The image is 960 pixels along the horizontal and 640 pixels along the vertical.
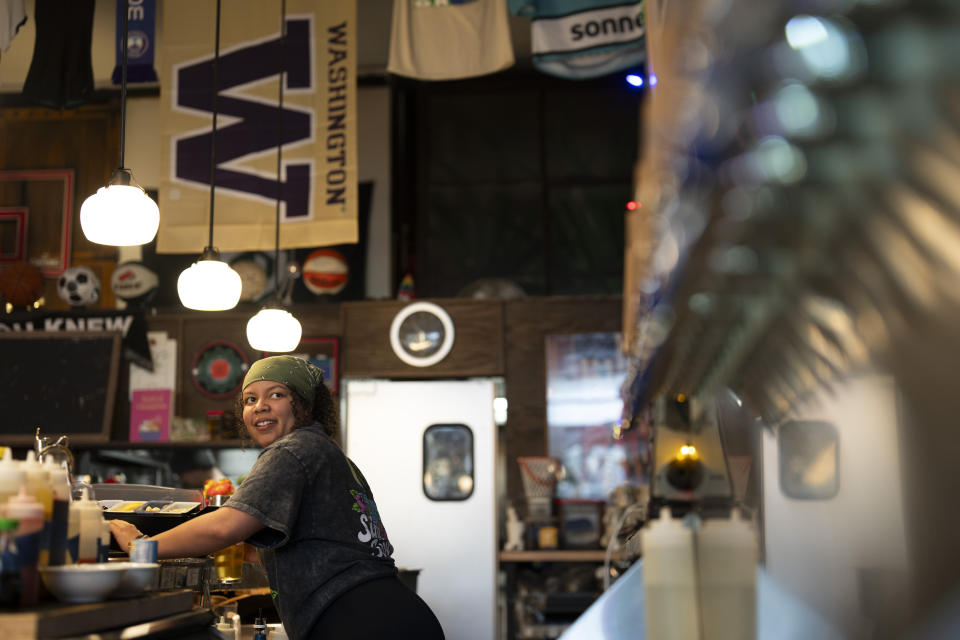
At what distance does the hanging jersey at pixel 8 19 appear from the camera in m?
5.98

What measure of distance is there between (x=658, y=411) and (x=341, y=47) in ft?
18.8

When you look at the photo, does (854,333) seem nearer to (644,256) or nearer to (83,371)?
(644,256)

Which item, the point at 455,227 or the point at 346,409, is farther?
the point at 455,227

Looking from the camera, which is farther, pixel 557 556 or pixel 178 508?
pixel 557 556

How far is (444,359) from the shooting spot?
6867mm

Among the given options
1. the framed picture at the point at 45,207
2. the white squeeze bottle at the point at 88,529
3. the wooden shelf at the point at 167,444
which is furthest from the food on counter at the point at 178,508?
the framed picture at the point at 45,207

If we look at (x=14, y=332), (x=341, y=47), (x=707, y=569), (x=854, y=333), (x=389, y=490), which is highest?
(x=341, y=47)

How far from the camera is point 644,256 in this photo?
0.58 m

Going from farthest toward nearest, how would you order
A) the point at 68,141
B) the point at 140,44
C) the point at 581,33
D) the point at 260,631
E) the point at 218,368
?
1. the point at 68,141
2. the point at 218,368
3. the point at 140,44
4. the point at 581,33
5. the point at 260,631

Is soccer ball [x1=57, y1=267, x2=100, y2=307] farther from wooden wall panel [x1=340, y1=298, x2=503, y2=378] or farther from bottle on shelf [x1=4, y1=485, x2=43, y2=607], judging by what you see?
bottle on shelf [x1=4, y1=485, x2=43, y2=607]

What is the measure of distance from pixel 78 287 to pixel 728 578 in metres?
7.36

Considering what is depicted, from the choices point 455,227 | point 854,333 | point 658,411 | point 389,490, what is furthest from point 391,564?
point 455,227

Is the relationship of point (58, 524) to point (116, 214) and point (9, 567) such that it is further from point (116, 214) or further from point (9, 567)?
point (116, 214)

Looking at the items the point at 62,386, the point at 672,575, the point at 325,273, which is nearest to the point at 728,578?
the point at 672,575
